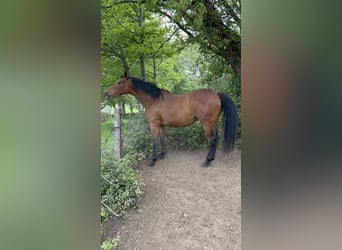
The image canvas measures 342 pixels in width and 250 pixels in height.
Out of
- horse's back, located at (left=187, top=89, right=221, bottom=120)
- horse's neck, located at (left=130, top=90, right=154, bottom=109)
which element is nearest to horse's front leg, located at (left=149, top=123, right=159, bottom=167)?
horse's neck, located at (left=130, top=90, right=154, bottom=109)

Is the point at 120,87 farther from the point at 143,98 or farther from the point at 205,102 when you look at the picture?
the point at 205,102

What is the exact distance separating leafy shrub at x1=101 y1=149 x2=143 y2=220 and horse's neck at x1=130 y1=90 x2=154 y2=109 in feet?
1.02

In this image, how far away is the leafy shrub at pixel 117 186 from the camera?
1235 mm

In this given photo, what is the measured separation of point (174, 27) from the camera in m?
1.36

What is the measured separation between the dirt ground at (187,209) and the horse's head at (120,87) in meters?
0.40

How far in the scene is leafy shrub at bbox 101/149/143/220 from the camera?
1.24 metres

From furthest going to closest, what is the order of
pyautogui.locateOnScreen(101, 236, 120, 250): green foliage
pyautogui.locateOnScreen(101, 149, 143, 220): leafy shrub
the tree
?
the tree < pyautogui.locateOnScreen(101, 149, 143, 220): leafy shrub < pyautogui.locateOnScreen(101, 236, 120, 250): green foliage

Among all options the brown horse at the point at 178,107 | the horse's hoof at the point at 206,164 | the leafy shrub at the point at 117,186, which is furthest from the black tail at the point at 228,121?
the leafy shrub at the point at 117,186

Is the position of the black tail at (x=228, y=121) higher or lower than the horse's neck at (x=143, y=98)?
lower

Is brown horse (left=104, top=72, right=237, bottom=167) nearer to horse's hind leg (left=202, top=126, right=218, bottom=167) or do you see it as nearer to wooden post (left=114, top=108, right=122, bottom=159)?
horse's hind leg (left=202, top=126, right=218, bottom=167)

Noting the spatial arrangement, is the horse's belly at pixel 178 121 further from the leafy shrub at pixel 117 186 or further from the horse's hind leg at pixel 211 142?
the leafy shrub at pixel 117 186

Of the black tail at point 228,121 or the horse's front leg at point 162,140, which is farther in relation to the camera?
the horse's front leg at point 162,140

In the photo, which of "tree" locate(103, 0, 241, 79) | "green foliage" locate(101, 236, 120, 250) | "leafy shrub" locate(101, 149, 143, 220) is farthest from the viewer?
"tree" locate(103, 0, 241, 79)
